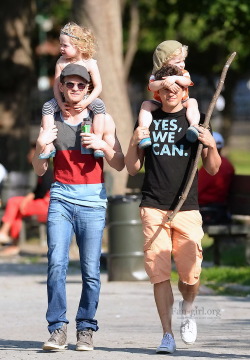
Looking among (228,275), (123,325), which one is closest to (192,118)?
(123,325)

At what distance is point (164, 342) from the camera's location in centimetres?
767

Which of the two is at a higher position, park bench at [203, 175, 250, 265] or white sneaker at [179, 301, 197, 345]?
park bench at [203, 175, 250, 265]

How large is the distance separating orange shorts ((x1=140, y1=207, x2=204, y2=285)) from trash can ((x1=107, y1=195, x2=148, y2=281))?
508 cm

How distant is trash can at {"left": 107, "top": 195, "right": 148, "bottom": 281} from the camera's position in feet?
42.4

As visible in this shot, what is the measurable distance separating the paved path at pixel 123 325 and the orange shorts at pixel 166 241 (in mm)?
407

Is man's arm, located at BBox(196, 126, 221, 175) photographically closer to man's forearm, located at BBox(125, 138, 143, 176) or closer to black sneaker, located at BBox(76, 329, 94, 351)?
man's forearm, located at BBox(125, 138, 143, 176)

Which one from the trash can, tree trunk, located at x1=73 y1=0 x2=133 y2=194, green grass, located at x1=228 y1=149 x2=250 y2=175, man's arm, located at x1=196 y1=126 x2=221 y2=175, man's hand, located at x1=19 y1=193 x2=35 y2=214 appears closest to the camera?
man's arm, located at x1=196 y1=126 x2=221 y2=175

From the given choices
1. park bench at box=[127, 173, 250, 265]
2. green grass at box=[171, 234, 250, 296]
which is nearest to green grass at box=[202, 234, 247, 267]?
green grass at box=[171, 234, 250, 296]

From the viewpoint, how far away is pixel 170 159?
7738 mm

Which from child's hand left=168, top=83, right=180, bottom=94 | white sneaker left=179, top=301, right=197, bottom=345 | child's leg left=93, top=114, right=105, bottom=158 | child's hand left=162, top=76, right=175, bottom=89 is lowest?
white sneaker left=179, top=301, right=197, bottom=345

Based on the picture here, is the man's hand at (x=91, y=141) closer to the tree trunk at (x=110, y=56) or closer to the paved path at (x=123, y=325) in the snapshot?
the paved path at (x=123, y=325)

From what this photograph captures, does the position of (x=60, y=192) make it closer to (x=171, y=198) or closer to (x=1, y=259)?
(x=171, y=198)

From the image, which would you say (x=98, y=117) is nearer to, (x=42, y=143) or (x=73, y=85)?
(x=73, y=85)

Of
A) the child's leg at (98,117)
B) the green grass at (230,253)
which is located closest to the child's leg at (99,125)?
the child's leg at (98,117)
